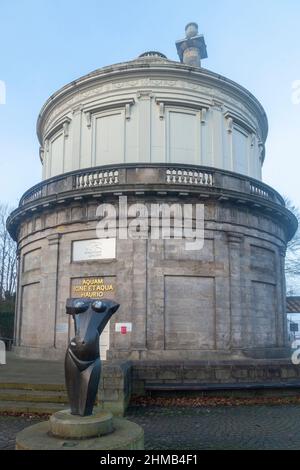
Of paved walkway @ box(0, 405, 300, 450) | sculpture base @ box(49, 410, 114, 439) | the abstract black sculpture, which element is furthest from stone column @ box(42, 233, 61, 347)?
sculpture base @ box(49, 410, 114, 439)

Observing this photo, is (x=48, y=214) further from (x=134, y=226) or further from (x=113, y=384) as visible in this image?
(x=113, y=384)

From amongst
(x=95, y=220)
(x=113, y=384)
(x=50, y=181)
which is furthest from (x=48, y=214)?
(x=113, y=384)

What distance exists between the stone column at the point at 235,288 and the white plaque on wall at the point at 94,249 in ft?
16.4

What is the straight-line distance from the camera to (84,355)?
266 inches

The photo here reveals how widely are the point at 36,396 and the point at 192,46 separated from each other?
83.2 ft

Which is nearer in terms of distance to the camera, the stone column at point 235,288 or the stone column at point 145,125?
the stone column at point 235,288

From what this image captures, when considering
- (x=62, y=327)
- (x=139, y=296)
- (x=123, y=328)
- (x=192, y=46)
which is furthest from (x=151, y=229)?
(x=192, y=46)

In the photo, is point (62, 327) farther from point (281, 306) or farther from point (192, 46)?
point (192, 46)

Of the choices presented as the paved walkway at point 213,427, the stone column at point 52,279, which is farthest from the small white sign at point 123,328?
the paved walkway at point 213,427

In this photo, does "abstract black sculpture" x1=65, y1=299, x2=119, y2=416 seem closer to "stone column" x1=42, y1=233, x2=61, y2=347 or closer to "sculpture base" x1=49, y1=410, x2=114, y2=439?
"sculpture base" x1=49, y1=410, x2=114, y2=439

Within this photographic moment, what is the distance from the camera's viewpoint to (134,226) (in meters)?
18.2

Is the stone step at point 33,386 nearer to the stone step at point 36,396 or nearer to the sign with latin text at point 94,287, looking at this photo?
the stone step at point 36,396

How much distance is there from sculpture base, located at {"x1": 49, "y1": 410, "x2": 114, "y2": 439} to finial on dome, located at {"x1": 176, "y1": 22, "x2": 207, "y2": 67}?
27.0m

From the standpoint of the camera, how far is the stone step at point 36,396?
11.5 meters
